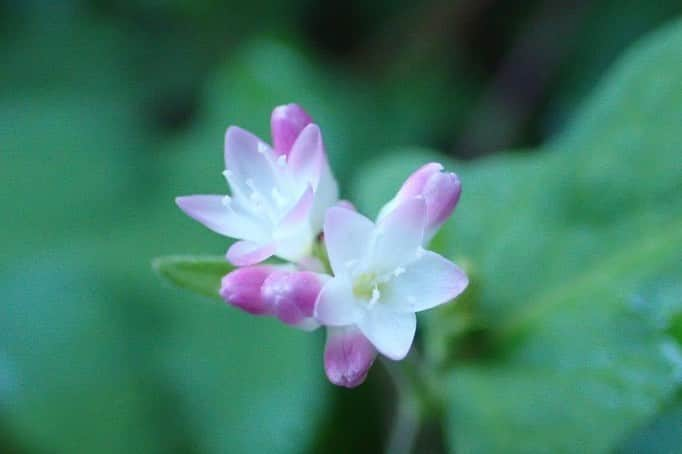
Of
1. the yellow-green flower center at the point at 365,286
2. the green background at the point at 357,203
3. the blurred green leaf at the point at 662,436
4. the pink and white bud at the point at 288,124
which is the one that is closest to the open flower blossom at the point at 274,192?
the pink and white bud at the point at 288,124

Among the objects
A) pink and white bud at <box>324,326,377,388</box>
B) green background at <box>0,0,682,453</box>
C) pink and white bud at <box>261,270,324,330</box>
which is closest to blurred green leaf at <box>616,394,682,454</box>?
A: green background at <box>0,0,682,453</box>

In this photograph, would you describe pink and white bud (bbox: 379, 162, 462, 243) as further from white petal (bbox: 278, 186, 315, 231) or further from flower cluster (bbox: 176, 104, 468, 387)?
white petal (bbox: 278, 186, 315, 231)

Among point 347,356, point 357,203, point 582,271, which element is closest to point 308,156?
point 347,356

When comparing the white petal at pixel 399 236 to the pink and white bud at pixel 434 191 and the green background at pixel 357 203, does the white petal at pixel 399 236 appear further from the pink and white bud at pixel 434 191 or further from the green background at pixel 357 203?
the green background at pixel 357 203

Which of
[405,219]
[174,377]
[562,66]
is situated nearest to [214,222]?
[405,219]

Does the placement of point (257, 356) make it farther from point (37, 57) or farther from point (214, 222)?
point (37, 57)

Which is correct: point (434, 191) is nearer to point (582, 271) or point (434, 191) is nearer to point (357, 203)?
point (582, 271)
